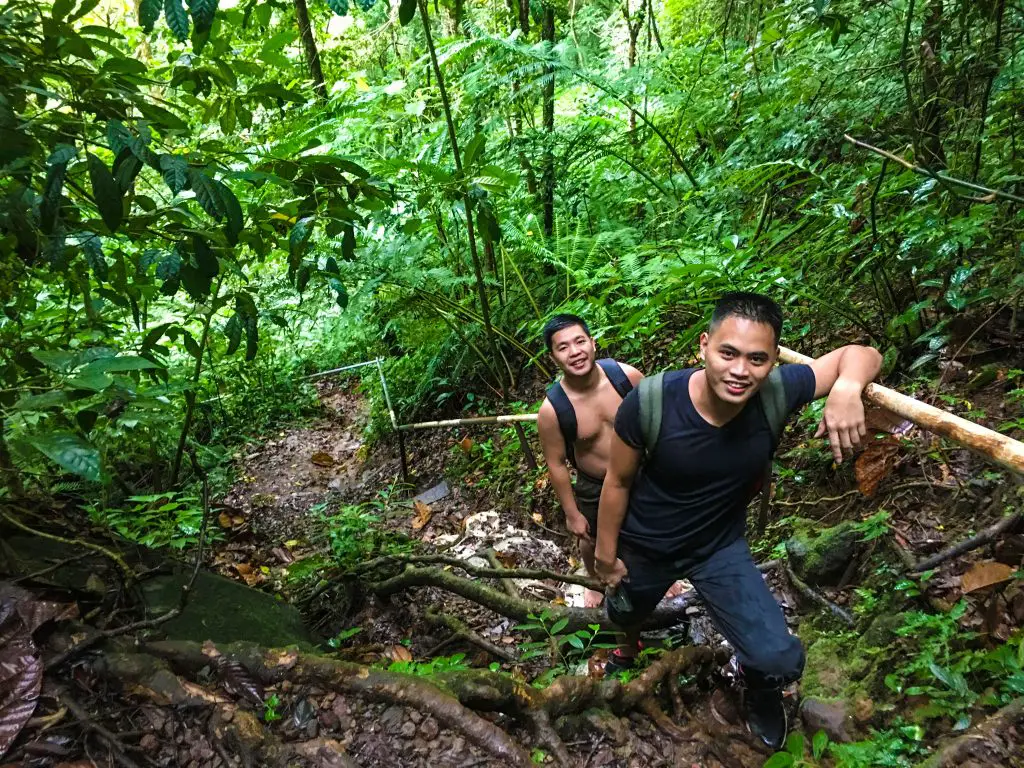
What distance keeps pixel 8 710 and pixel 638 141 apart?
6.63 m

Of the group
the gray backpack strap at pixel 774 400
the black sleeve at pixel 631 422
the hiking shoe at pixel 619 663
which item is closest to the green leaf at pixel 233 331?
the black sleeve at pixel 631 422

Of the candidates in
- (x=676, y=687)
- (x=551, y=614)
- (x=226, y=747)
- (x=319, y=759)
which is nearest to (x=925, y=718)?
(x=676, y=687)

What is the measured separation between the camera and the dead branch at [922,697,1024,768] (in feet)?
6.59

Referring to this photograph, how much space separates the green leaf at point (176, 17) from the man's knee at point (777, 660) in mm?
2998

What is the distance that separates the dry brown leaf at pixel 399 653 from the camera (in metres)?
3.74

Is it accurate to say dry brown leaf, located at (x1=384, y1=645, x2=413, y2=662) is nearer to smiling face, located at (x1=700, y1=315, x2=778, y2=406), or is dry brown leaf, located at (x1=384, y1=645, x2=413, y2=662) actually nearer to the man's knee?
the man's knee

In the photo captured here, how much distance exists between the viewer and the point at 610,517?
116 inches

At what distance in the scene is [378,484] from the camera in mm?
7957

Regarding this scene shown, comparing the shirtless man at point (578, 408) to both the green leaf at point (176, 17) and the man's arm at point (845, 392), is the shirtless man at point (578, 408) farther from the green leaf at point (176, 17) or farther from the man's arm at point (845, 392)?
the green leaf at point (176, 17)

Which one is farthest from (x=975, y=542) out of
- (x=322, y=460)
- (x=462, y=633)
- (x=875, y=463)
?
(x=322, y=460)

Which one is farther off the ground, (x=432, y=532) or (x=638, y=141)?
(x=638, y=141)

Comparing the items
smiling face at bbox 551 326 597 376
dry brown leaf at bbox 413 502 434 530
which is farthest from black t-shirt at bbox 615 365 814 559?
dry brown leaf at bbox 413 502 434 530

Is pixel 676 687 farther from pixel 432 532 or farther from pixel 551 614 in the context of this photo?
pixel 432 532

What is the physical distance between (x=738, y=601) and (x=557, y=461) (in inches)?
51.1
